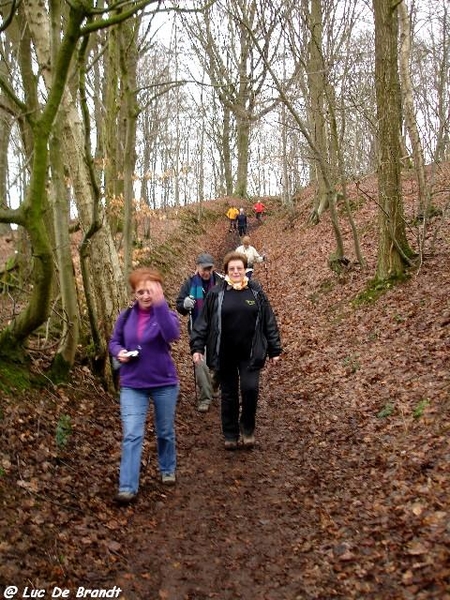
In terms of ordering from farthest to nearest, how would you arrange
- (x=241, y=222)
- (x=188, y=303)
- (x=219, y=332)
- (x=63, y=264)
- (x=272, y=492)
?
(x=241, y=222) → (x=188, y=303) → (x=63, y=264) → (x=219, y=332) → (x=272, y=492)

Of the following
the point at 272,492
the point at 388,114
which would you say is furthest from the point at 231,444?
the point at 388,114

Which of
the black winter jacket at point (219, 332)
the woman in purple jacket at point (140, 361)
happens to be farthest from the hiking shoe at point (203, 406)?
the woman in purple jacket at point (140, 361)

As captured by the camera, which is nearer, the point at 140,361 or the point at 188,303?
the point at 140,361

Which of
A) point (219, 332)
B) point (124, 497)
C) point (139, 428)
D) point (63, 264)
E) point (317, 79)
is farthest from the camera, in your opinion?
point (317, 79)

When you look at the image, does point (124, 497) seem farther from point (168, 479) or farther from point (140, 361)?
point (140, 361)

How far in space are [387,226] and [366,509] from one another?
6474mm

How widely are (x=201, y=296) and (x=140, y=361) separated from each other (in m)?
2.75

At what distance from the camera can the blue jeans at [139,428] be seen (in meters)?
4.62

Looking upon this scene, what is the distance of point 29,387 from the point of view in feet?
18.7

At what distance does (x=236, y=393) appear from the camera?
19.7 ft

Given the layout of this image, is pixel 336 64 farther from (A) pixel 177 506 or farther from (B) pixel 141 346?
(A) pixel 177 506

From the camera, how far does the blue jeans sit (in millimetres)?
4625

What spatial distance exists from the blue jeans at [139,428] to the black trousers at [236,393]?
41.7 inches

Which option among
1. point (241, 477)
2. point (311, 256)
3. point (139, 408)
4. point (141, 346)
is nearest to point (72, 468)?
point (139, 408)
